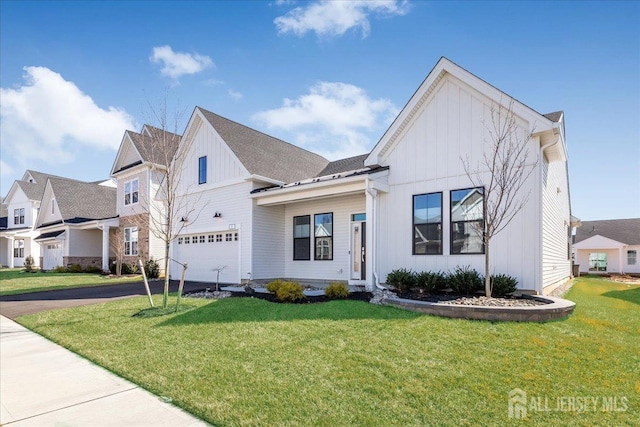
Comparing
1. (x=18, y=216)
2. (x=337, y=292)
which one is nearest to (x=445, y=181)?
(x=337, y=292)

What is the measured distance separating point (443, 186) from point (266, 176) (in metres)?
7.08

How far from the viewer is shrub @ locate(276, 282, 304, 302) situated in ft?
30.7

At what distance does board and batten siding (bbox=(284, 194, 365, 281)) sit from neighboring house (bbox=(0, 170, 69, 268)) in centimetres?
2798

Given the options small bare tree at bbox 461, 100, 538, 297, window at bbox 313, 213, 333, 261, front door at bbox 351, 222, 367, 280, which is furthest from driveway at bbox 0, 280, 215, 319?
small bare tree at bbox 461, 100, 538, 297

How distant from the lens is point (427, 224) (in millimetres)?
10227

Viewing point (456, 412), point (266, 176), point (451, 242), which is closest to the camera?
point (456, 412)

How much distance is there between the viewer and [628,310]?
28.2 ft

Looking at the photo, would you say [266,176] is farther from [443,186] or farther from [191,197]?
[443,186]

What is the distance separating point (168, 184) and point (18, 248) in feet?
107

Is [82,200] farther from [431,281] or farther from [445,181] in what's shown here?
[431,281]

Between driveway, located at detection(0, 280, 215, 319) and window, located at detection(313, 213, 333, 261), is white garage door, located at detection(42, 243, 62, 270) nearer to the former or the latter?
driveway, located at detection(0, 280, 215, 319)

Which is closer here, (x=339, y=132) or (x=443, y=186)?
(x=443, y=186)

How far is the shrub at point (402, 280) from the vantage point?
31.8 ft

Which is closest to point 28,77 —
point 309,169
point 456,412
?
point 309,169
